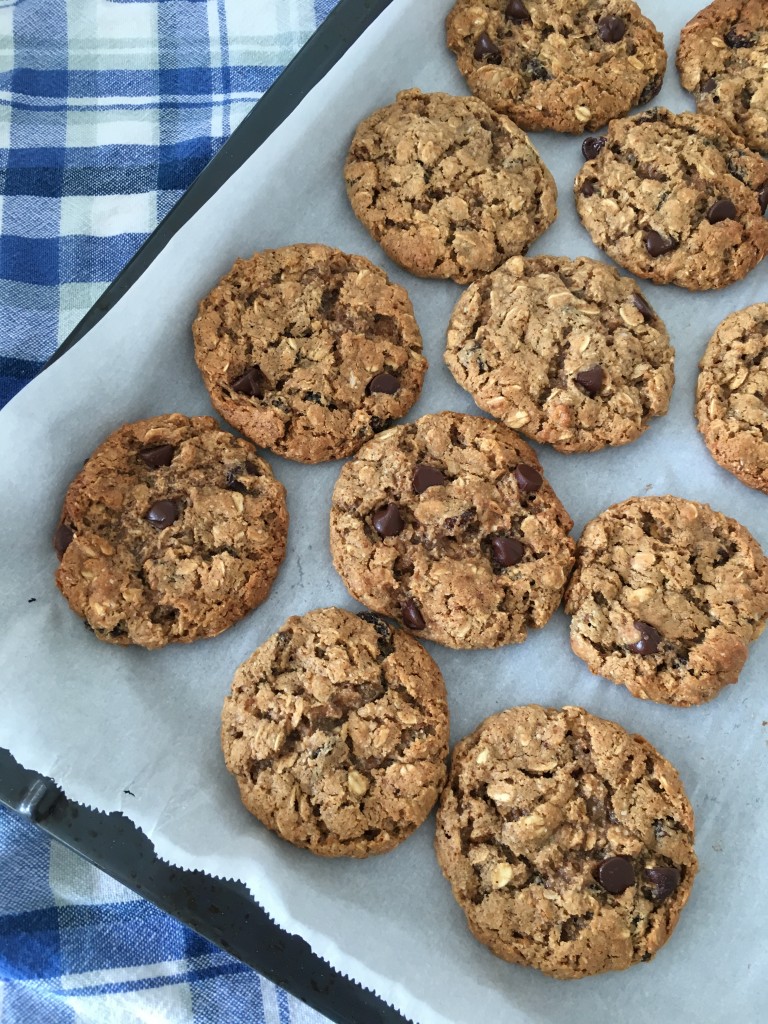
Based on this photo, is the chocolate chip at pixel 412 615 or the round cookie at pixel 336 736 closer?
the round cookie at pixel 336 736

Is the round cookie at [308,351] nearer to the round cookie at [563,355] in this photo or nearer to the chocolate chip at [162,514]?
the round cookie at [563,355]

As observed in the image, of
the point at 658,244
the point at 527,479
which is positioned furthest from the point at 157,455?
the point at 658,244

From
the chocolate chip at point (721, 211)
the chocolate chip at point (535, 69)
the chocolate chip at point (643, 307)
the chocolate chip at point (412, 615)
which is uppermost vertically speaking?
the chocolate chip at point (535, 69)

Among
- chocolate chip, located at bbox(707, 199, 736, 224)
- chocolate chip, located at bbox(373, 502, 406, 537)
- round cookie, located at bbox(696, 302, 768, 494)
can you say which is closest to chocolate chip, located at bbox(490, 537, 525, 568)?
chocolate chip, located at bbox(373, 502, 406, 537)

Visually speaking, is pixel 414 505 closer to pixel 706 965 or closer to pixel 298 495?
pixel 298 495

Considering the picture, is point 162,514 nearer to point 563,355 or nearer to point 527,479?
point 527,479

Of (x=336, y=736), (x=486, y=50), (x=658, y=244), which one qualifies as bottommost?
(x=336, y=736)

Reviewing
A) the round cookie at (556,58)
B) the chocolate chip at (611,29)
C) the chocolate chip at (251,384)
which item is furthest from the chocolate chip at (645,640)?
the chocolate chip at (611,29)
